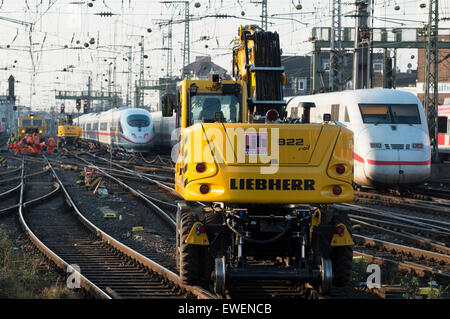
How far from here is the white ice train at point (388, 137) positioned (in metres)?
19.4

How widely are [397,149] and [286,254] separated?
1209 cm

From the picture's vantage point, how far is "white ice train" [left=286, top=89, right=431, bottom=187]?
19438mm

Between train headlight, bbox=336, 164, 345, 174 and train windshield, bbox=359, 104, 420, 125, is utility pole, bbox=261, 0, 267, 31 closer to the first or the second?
train windshield, bbox=359, 104, 420, 125

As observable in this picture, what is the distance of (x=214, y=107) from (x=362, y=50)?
79.9 feet

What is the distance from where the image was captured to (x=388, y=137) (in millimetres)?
19547

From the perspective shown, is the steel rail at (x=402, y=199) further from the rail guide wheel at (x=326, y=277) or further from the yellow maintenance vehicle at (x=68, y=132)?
the yellow maintenance vehicle at (x=68, y=132)

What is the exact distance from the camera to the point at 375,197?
826 inches

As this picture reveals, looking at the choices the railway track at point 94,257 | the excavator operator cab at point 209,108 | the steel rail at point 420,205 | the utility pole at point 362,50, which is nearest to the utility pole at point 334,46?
the utility pole at point 362,50

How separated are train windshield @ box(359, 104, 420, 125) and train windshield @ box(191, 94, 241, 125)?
411 inches

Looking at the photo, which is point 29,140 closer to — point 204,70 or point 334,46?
point 204,70

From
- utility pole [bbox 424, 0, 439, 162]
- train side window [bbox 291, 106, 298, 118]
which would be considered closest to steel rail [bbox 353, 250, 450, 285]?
train side window [bbox 291, 106, 298, 118]

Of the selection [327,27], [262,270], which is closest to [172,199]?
[262,270]

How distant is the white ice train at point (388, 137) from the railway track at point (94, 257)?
28.0 ft

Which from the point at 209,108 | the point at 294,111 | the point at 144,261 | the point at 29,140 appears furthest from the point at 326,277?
the point at 29,140
